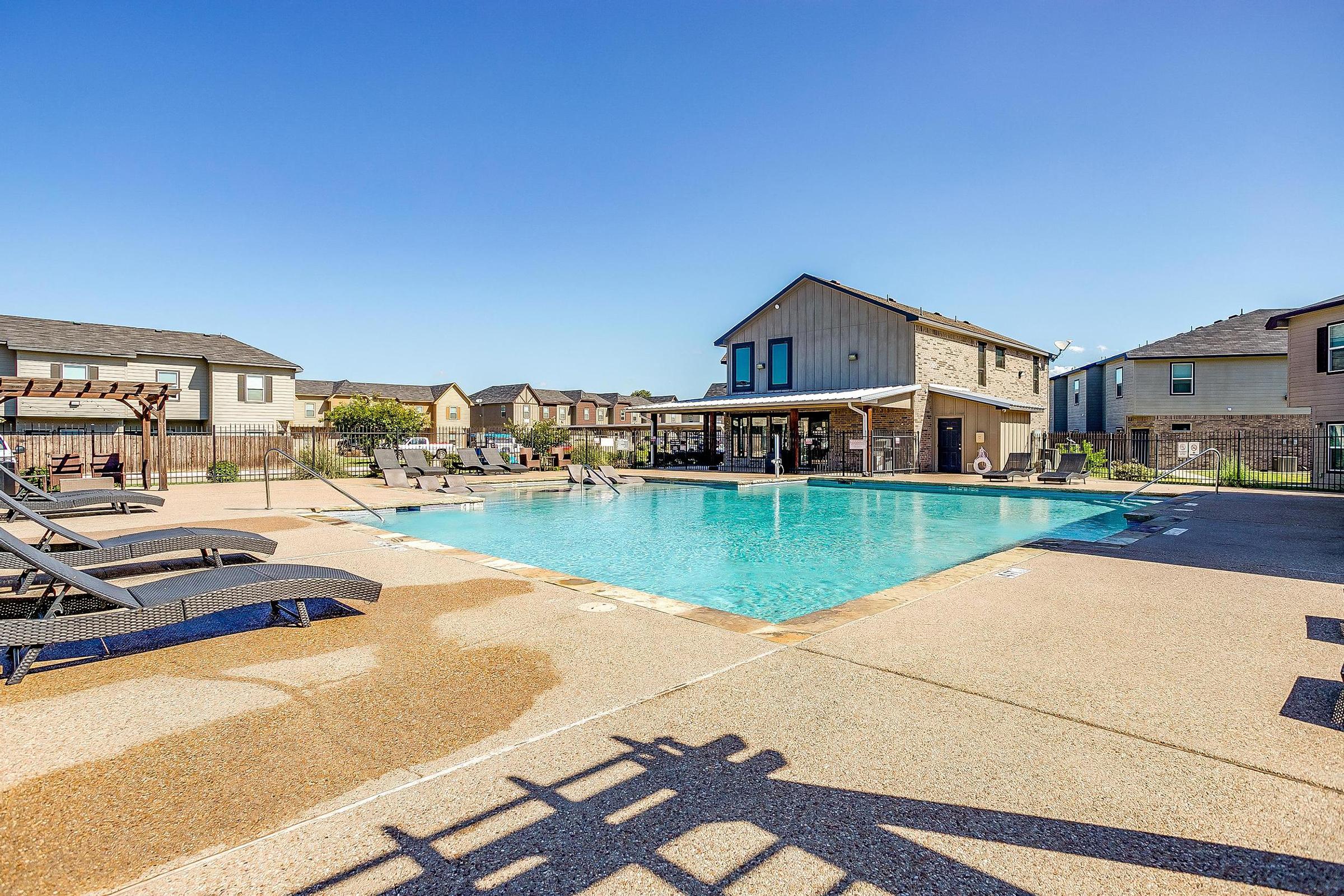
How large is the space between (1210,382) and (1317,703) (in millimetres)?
28650

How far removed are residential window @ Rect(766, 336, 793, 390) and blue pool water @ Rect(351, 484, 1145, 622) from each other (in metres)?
8.26

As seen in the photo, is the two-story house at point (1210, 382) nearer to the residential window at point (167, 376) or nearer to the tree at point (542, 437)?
the tree at point (542, 437)

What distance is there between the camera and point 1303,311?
582 inches

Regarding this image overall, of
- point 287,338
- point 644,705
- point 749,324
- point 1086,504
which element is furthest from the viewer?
point 287,338

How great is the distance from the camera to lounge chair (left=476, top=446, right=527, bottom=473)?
885 inches

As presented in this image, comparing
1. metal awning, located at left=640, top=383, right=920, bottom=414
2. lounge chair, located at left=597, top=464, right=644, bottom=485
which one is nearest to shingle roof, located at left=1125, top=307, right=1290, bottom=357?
metal awning, located at left=640, top=383, right=920, bottom=414

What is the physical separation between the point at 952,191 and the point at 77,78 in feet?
59.8

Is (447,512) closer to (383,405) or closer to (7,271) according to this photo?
(7,271)

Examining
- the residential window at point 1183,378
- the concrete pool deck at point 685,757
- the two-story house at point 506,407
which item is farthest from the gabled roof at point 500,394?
the concrete pool deck at point 685,757

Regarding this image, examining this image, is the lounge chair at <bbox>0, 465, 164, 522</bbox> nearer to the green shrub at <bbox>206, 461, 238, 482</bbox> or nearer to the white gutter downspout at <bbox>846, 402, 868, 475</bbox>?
the green shrub at <bbox>206, 461, 238, 482</bbox>

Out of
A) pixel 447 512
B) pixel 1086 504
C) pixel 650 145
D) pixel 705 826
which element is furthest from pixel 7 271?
pixel 1086 504

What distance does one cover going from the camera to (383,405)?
44.2 m

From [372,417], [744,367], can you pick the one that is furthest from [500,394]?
[744,367]

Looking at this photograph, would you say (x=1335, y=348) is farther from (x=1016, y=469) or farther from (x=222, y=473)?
(x=222, y=473)
